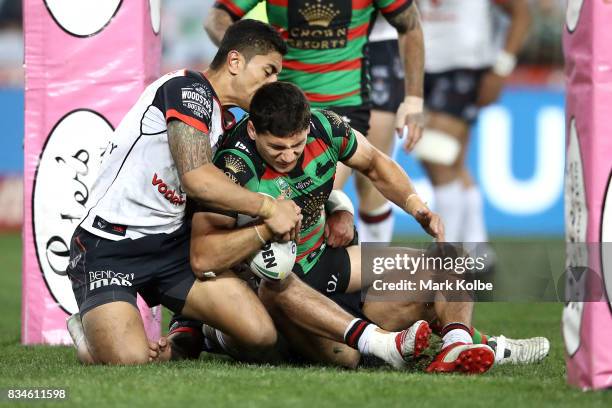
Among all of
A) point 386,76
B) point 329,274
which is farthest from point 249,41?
point 386,76

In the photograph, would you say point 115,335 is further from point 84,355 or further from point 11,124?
point 11,124

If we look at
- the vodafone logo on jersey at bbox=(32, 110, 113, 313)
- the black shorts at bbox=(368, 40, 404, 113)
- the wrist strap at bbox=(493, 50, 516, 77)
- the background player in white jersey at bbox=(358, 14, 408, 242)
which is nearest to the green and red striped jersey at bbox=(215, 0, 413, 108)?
the background player in white jersey at bbox=(358, 14, 408, 242)

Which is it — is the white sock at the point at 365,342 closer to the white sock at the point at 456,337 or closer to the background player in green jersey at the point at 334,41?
the white sock at the point at 456,337

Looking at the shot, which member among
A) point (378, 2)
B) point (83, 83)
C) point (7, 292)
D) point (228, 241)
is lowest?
point (7, 292)

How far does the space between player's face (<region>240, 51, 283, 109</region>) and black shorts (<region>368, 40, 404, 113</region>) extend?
2478 millimetres

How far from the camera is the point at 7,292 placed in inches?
347

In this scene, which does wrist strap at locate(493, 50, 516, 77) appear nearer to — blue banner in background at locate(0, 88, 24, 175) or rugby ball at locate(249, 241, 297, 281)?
rugby ball at locate(249, 241, 297, 281)

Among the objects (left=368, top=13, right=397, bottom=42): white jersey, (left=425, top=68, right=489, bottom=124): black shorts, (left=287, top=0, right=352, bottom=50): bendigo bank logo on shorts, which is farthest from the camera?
(left=425, top=68, right=489, bottom=124): black shorts

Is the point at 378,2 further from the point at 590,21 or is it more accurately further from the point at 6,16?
the point at 6,16

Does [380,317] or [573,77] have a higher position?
[573,77]

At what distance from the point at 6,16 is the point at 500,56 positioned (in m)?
6.53

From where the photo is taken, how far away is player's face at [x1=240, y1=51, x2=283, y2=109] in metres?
5.14

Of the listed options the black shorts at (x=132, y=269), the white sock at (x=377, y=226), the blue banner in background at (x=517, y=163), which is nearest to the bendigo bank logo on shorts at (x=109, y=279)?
the black shorts at (x=132, y=269)

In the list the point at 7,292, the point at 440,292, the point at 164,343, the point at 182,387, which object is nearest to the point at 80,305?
the point at 164,343
